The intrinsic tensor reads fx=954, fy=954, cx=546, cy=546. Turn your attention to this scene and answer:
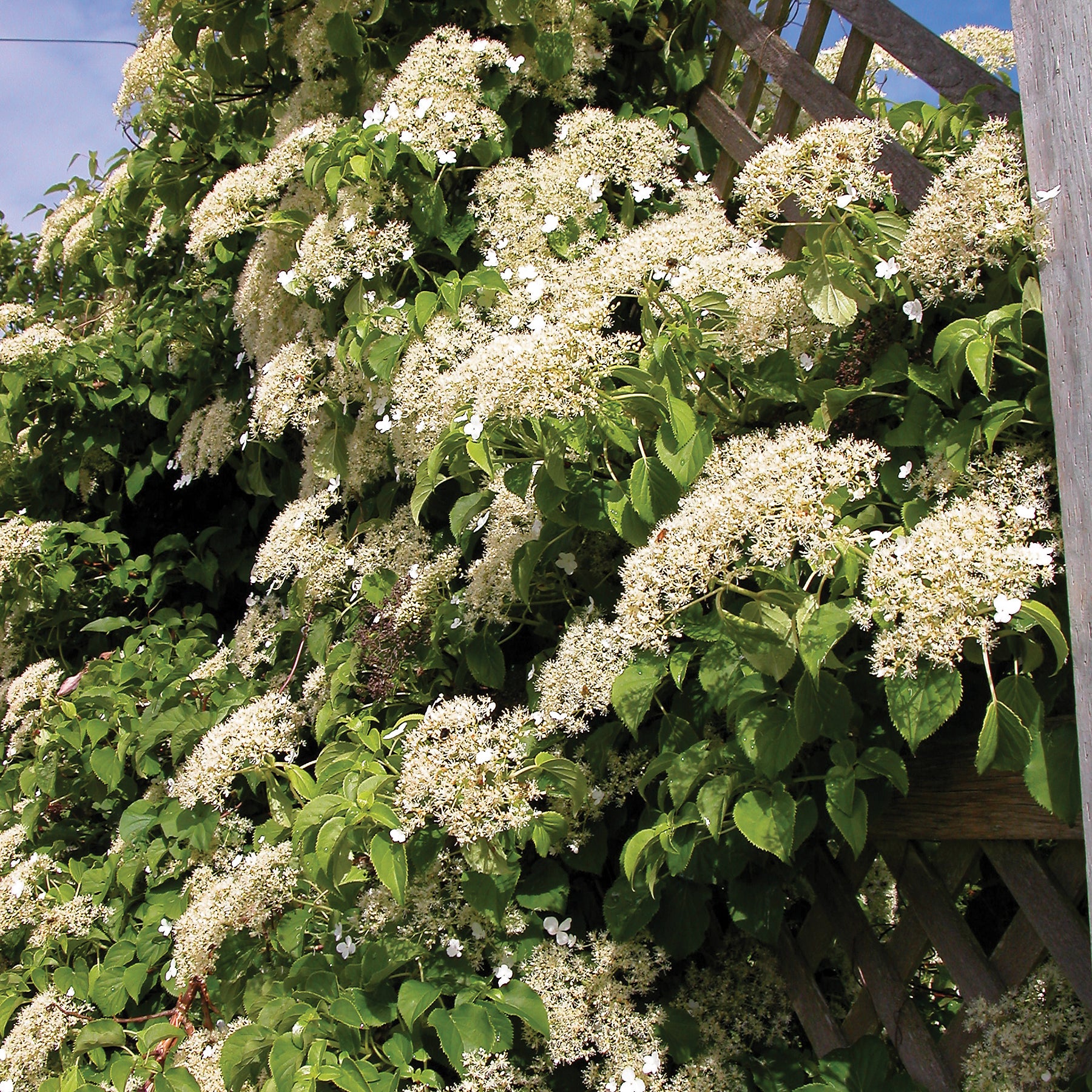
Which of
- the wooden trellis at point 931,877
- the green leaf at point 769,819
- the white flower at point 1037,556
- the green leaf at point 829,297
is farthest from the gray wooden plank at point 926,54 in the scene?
the green leaf at point 769,819

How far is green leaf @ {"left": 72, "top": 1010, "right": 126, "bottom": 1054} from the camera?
2.32 m

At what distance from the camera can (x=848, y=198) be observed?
65.3 inches

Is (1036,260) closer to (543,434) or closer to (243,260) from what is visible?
(543,434)

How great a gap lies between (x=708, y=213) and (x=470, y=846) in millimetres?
1493

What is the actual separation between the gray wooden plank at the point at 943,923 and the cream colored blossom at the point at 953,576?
0.50 meters

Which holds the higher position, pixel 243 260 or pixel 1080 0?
pixel 243 260

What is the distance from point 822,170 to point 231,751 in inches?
69.4

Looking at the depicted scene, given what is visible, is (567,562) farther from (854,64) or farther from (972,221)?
(854,64)

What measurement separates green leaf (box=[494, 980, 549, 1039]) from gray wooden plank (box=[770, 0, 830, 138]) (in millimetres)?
1808

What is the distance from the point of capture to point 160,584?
11.9 ft

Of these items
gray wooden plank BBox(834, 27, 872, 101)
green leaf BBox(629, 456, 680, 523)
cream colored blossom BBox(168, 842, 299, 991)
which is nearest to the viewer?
green leaf BBox(629, 456, 680, 523)

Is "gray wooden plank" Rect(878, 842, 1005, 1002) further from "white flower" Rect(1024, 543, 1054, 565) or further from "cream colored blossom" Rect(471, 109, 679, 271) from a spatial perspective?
"cream colored blossom" Rect(471, 109, 679, 271)

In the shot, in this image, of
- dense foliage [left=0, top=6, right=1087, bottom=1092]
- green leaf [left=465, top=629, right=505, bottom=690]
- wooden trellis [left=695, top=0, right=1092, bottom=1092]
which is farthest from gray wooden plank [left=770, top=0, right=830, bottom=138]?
green leaf [left=465, top=629, right=505, bottom=690]

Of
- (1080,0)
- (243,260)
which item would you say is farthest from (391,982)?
(243,260)
